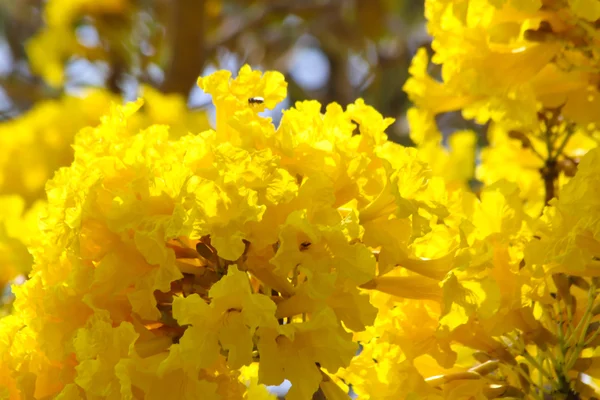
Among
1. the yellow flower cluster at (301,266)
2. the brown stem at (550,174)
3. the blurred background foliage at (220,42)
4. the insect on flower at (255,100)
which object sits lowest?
the blurred background foliage at (220,42)

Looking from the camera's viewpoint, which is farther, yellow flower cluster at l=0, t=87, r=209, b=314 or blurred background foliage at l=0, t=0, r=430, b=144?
blurred background foliage at l=0, t=0, r=430, b=144

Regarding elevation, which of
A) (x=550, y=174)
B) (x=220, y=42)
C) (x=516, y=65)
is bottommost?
(x=220, y=42)

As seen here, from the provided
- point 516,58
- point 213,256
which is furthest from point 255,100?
point 516,58

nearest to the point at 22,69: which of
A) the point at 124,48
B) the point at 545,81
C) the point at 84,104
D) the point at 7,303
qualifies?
the point at 124,48

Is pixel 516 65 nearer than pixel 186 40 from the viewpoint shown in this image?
Yes

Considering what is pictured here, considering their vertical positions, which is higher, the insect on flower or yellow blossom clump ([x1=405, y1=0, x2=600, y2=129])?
the insect on flower

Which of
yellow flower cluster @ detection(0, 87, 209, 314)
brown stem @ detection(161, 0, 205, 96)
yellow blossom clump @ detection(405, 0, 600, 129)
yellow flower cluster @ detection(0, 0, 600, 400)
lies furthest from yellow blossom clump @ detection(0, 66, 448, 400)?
brown stem @ detection(161, 0, 205, 96)

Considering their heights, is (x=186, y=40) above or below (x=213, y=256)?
below

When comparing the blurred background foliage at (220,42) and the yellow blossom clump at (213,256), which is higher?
the yellow blossom clump at (213,256)

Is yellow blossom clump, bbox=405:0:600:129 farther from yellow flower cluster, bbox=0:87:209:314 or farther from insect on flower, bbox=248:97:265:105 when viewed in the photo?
yellow flower cluster, bbox=0:87:209:314

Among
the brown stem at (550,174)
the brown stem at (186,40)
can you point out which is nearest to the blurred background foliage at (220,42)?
the brown stem at (186,40)

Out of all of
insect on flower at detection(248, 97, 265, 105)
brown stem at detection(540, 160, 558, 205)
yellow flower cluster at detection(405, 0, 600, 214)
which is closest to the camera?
insect on flower at detection(248, 97, 265, 105)

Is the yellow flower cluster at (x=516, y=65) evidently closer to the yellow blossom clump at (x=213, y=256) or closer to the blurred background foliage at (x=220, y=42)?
the yellow blossom clump at (x=213, y=256)

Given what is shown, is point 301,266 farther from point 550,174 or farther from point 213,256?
point 550,174
